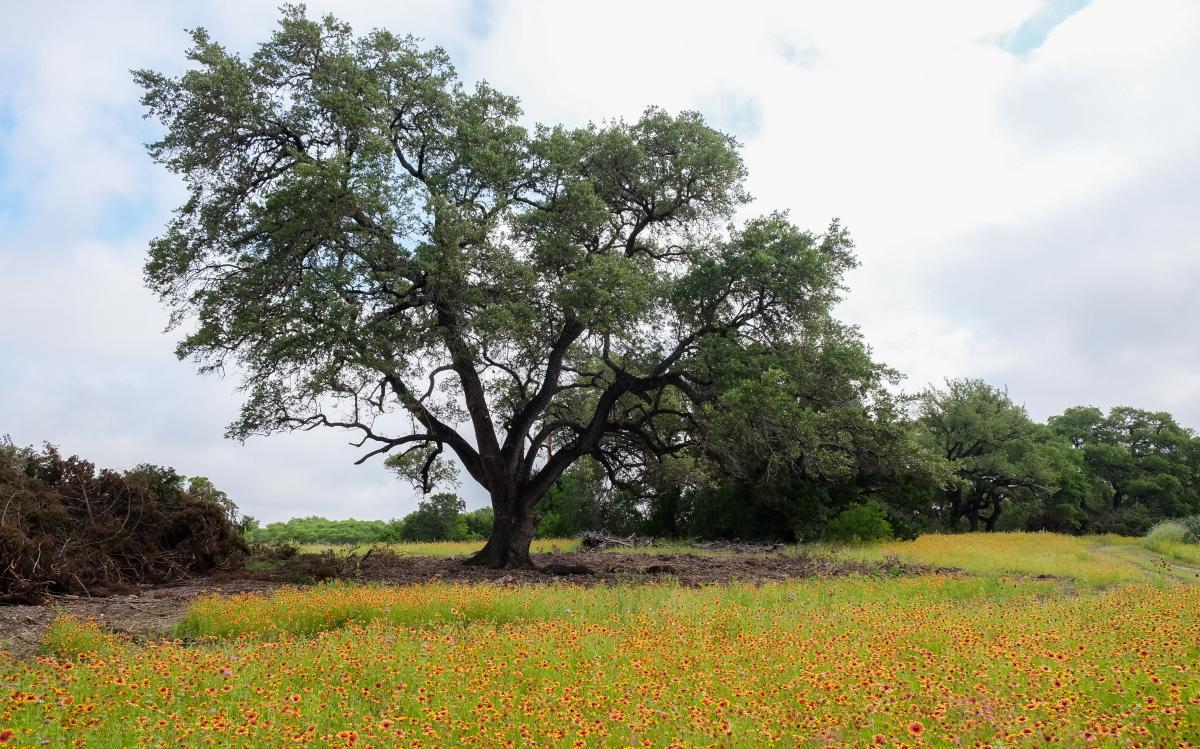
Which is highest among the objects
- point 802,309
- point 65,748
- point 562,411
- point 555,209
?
point 555,209

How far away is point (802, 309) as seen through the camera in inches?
711

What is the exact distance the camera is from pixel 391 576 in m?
17.6

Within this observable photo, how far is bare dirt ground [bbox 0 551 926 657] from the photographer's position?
39.6ft

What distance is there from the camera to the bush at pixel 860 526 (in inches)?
1133

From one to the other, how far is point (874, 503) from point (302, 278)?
22746 millimetres

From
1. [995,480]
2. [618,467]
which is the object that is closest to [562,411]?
[618,467]

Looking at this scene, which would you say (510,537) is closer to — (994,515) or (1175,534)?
(1175,534)

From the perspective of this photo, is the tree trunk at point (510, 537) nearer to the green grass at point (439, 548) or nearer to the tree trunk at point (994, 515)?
the green grass at point (439, 548)

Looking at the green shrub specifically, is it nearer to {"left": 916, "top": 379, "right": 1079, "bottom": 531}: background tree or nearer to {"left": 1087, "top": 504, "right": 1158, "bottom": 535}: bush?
{"left": 916, "top": 379, "right": 1079, "bottom": 531}: background tree

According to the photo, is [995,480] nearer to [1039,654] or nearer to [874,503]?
[874,503]

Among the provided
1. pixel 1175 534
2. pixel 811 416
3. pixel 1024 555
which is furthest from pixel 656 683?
pixel 1175 534

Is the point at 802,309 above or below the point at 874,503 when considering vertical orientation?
above

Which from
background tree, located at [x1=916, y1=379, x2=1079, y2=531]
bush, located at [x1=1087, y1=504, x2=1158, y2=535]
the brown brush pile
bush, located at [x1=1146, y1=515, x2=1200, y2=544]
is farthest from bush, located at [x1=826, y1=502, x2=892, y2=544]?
bush, located at [x1=1087, y1=504, x2=1158, y2=535]

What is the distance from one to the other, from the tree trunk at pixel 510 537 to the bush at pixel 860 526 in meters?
13.4
